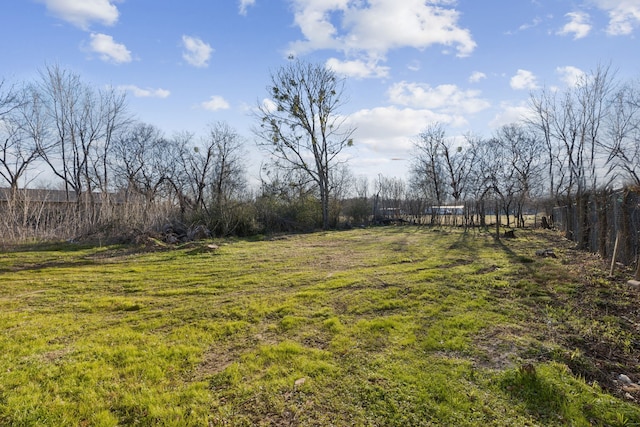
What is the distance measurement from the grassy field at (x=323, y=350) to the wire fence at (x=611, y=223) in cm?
77

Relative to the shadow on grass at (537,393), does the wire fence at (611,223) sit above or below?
above

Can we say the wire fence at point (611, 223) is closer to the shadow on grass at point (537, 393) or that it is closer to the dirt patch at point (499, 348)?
the dirt patch at point (499, 348)

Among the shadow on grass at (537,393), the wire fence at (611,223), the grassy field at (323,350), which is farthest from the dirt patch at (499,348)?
the wire fence at (611,223)

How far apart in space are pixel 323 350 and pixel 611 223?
798 cm

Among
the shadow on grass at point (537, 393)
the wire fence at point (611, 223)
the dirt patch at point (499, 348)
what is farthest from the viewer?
the wire fence at point (611, 223)

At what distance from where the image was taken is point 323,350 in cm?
328

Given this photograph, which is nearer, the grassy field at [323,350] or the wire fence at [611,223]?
the grassy field at [323,350]

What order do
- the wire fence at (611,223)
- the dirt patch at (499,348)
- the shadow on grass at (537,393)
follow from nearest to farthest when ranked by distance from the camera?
the shadow on grass at (537,393) → the dirt patch at (499,348) → the wire fence at (611,223)

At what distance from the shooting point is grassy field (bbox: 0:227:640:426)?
2334mm

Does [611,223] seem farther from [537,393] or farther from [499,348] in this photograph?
[537,393]

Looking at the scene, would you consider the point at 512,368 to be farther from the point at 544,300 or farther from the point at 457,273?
the point at 457,273

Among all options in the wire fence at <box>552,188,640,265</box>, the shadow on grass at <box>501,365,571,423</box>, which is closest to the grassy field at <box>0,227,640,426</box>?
the shadow on grass at <box>501,365,571,423</box>

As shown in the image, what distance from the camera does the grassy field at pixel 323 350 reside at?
233 centimetres

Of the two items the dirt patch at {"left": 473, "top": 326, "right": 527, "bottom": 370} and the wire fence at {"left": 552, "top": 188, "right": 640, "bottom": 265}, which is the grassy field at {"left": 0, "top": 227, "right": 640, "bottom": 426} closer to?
the dirt patch at {"left": 473, "top": 326, "right": 527, "bottom": 370}
